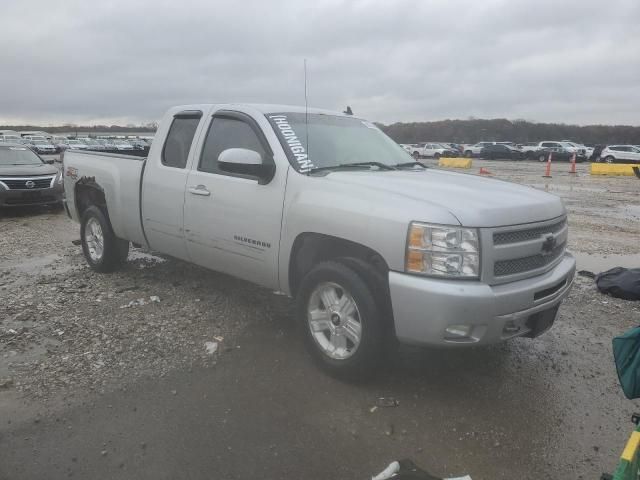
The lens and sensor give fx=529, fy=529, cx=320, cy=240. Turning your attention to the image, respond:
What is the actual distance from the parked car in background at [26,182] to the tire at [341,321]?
9652 mm

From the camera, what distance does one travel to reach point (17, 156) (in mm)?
12430

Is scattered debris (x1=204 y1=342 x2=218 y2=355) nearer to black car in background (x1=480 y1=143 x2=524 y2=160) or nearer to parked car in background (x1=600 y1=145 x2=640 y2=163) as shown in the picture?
parked car in background (x1=600 y1=145 x2=640 y2=163)

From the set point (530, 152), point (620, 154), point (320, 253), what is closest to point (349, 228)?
point (320, 253)

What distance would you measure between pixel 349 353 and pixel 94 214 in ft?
13.0

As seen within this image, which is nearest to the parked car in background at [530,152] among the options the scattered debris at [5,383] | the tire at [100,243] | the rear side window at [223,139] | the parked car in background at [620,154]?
the parked car in background at [620,154]

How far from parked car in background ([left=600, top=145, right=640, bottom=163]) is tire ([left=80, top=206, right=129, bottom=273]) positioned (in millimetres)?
37186

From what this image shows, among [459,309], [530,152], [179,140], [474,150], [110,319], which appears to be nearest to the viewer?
[459,309]

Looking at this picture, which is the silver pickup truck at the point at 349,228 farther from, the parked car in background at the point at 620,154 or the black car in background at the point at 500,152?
the black car in background at the point at 500,152

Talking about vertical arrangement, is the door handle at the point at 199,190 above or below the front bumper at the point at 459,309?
above

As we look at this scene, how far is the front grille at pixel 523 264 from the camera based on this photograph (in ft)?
10.7

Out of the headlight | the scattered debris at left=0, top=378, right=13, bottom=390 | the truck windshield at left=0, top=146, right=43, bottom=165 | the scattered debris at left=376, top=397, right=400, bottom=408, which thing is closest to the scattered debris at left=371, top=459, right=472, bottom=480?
the scattered debris at left=376, top=397, right=400, bottom=408

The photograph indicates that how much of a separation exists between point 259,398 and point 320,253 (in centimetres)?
112

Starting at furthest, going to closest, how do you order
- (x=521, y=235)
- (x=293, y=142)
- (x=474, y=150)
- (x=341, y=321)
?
1. (x=474, y=150)
2. (x=293, y=142)
3. (x=341, y=321)
4. (x=521, y=235)

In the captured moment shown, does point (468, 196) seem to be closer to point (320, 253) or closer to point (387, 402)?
point (320, 253)
